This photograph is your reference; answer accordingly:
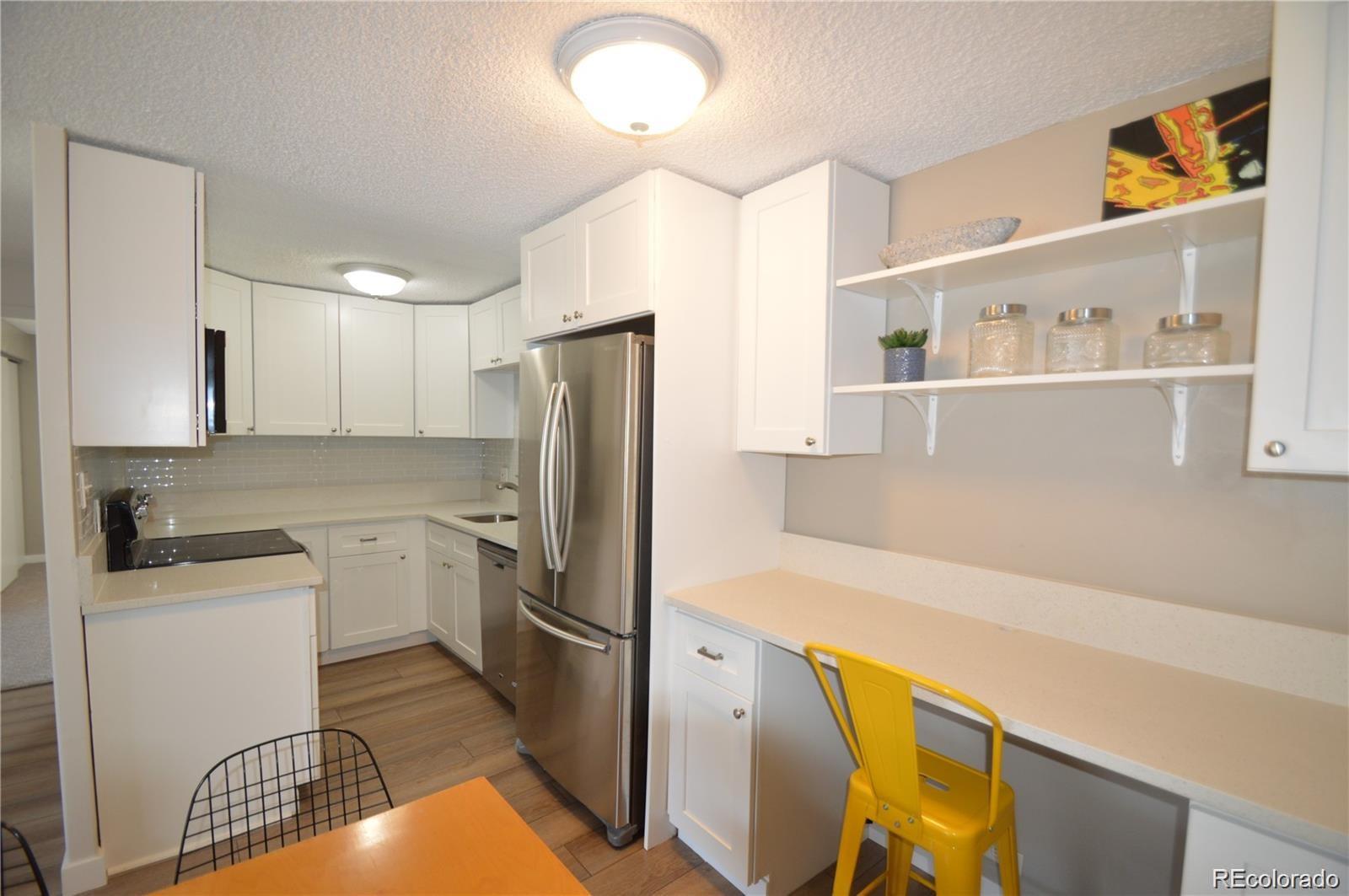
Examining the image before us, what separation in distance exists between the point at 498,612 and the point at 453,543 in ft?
2.22

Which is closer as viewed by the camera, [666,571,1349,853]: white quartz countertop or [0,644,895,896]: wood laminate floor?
[666,571,1349,853]: white quartz countertop

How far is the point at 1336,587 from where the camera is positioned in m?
1.26

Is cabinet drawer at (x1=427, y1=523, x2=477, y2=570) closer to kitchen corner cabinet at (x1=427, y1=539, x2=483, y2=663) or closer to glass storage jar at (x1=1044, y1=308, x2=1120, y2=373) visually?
kitchen corner cabinet at (x1=427, y1=539, x2=483, y2=663)

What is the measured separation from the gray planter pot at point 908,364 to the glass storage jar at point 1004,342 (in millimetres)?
210

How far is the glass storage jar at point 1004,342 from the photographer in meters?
1.54

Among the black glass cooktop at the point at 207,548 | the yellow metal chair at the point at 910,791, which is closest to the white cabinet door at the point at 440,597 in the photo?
the black glass cooktop at the point at 207,548

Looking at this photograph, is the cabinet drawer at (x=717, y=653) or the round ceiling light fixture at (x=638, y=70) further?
the cabinet drawer at (x=717, y=653)

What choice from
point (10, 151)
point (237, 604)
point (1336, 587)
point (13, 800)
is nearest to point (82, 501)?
point (237, 604)

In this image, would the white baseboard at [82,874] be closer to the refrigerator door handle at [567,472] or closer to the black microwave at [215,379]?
the black microwave at [215,379]

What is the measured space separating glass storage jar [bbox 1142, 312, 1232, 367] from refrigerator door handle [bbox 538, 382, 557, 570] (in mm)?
1785

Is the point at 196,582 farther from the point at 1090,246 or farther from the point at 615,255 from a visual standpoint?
the point at 1090,246

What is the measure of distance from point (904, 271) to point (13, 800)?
3773mm

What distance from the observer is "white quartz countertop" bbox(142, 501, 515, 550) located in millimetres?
3197

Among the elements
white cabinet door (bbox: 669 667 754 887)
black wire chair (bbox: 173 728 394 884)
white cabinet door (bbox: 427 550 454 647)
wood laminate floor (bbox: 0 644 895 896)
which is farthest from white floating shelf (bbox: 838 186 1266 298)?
white cabinet door (bbox: 427 550 454 647)
